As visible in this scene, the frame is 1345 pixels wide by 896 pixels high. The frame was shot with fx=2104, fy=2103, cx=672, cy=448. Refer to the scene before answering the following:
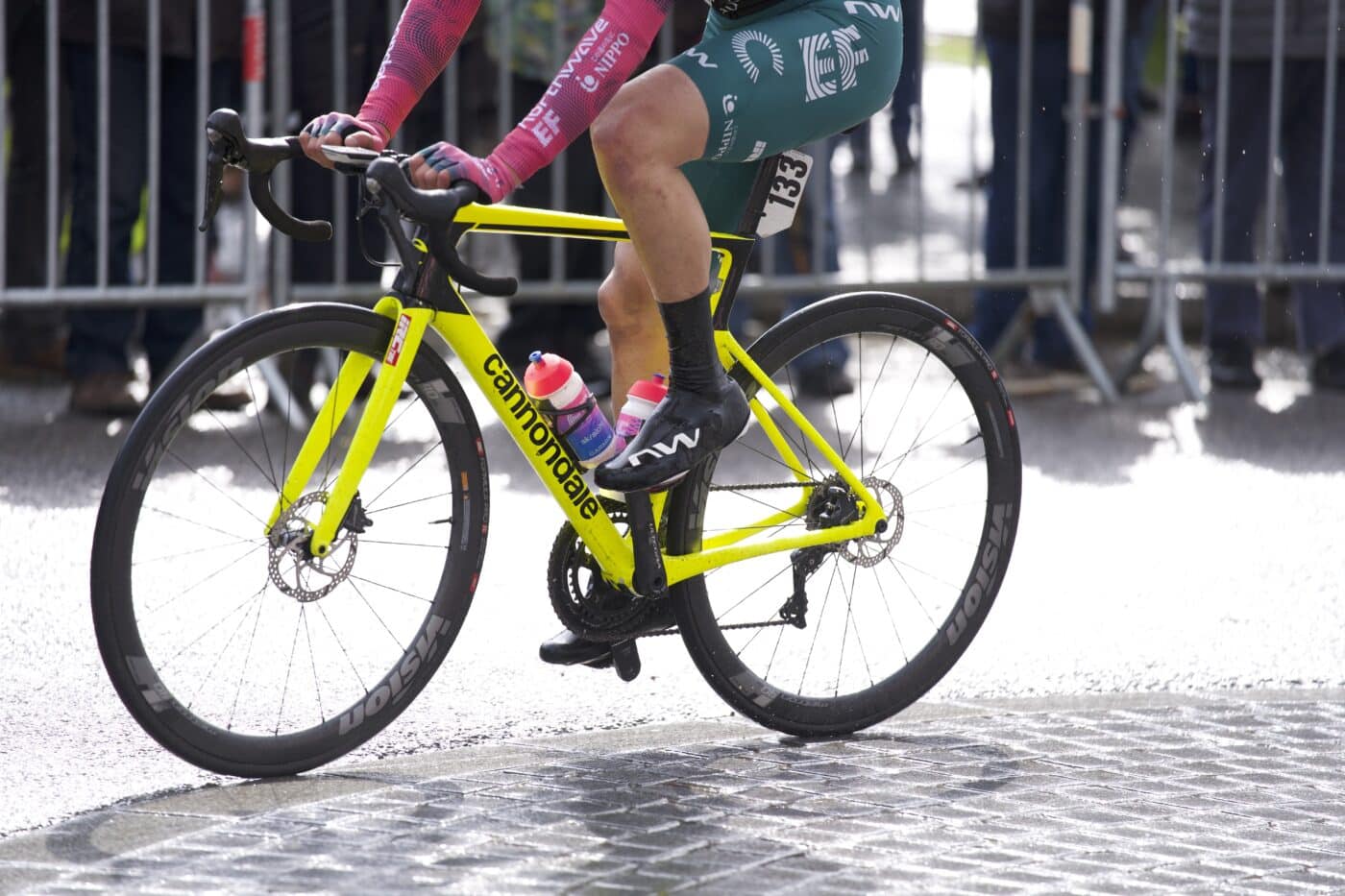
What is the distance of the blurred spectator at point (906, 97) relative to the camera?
8953mm

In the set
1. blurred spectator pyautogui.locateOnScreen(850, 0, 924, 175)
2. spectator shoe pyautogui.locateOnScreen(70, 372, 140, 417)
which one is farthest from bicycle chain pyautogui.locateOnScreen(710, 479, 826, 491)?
spectator shoe pyautogui.locateOnScreen(70, 372, 140, 417)

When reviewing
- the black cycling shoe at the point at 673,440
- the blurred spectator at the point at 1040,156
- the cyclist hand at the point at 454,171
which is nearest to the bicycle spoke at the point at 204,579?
the black cycling shoe at the point at 673,440

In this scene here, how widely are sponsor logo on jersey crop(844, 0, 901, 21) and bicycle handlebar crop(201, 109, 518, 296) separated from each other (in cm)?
91

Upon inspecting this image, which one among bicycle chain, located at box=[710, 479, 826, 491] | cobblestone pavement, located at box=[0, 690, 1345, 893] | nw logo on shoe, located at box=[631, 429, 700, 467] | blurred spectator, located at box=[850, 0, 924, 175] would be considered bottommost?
cobblestone pavement, located at box=[0, 690, 1345, 893]

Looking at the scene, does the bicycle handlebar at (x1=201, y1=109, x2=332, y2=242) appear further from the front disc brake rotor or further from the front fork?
the front disc brake rotor

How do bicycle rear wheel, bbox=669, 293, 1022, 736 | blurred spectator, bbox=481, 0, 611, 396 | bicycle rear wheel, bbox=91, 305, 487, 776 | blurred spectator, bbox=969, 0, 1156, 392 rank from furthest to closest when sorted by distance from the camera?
blurred spectator, bbox=969, 0, 1156, 392, blurred spectator, bbox=481, 0, 611, 396, bicycle rear wheel, bbox=669, 293, 1022, 736, bicycle rear wheel, bbox=91, 305, 487, 776

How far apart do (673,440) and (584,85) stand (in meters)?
0.68

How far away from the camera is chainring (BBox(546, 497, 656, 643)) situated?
410 cm

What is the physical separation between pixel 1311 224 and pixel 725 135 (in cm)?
581

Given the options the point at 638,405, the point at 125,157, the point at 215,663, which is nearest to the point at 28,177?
the point at 125,157

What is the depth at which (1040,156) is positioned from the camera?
9102mm

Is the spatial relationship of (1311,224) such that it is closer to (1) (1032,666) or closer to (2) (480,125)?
(2) (480,125)

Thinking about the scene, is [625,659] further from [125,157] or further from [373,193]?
[125,157]

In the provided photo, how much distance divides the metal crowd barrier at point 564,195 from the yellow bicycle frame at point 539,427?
163 inches
